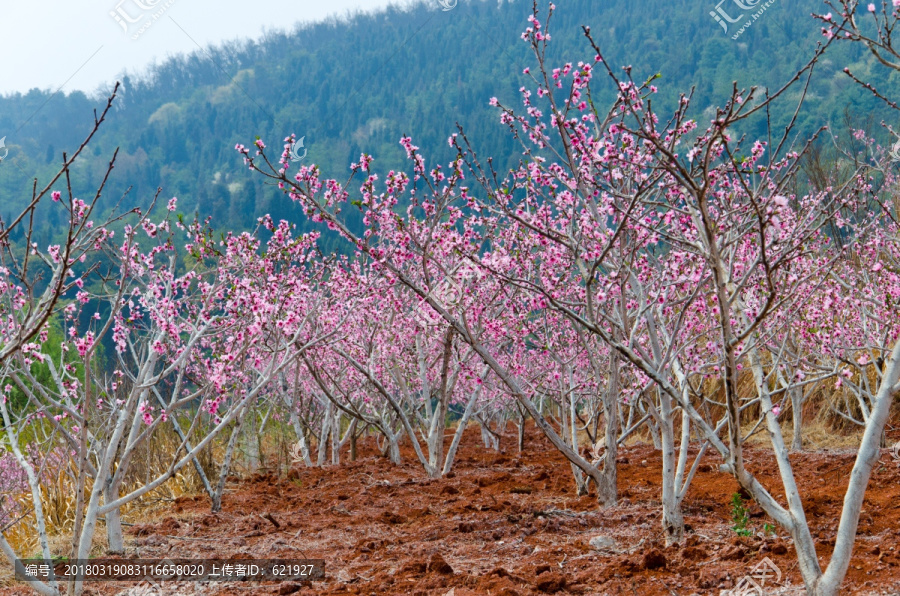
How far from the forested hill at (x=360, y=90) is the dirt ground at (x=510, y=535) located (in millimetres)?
52980

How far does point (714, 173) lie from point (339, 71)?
380 feet

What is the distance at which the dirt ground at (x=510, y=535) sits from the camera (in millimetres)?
4125

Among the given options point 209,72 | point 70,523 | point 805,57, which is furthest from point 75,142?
point 70,523

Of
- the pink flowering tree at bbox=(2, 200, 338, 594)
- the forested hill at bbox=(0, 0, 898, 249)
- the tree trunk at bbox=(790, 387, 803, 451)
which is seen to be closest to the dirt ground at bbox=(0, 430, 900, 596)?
the pink flowering tree at bbox=(2, 200, 338, 594)

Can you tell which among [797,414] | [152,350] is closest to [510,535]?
[152,350]

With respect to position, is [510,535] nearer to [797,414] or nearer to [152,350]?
[152,350]

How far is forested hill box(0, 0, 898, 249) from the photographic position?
6988cm
